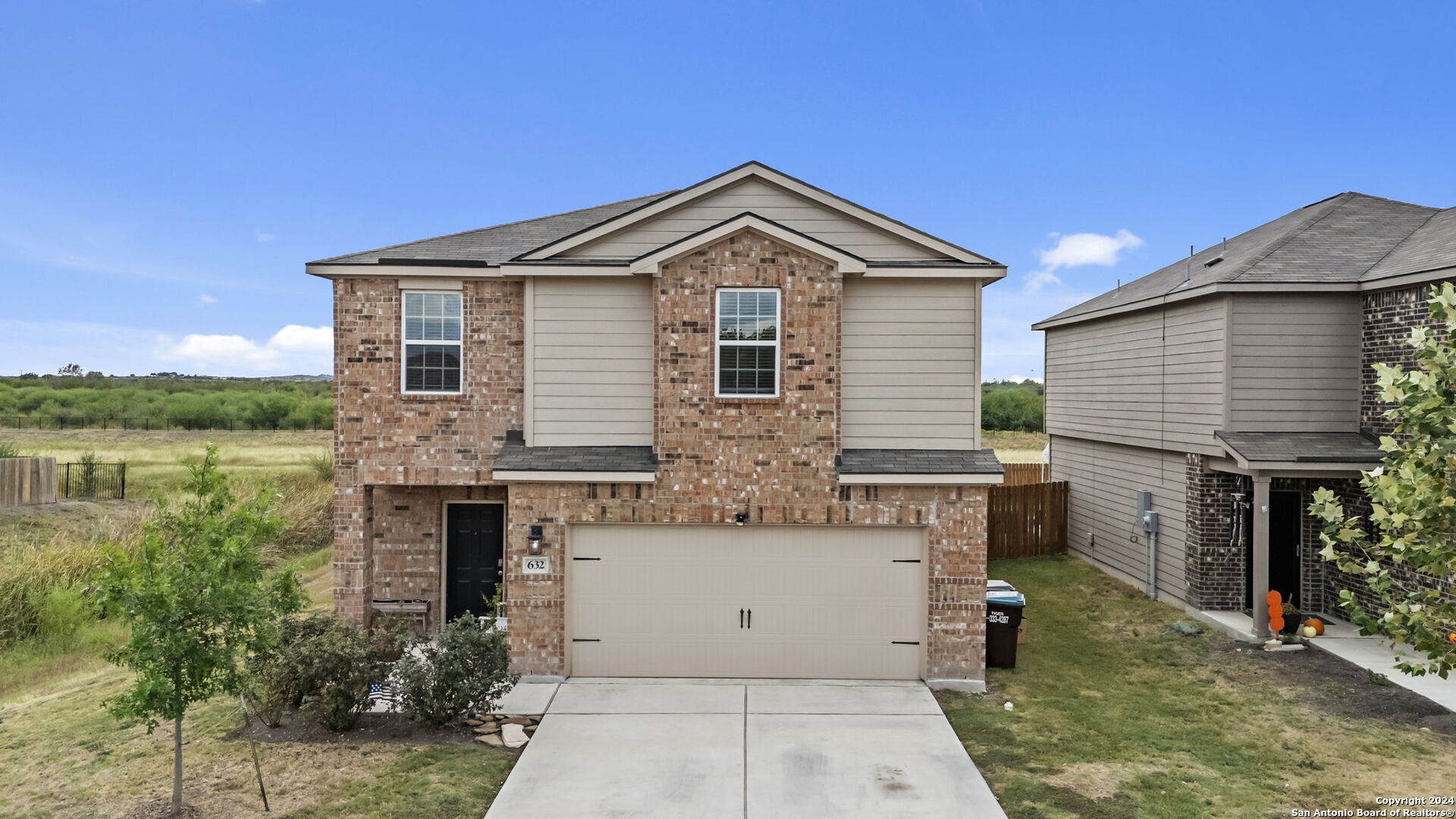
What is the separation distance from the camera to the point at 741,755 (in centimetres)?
822

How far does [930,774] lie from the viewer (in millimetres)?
7801

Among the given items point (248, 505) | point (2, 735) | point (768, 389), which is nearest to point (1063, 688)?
point (768, 389)

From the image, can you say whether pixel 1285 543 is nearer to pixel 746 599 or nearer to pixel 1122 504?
pixel 1122 504

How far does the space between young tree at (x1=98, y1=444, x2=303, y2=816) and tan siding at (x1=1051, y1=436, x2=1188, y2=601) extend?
13.4 meters

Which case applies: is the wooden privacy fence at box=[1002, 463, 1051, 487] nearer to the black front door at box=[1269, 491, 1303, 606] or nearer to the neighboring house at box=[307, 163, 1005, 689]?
the black front door at box=[1269, 491, 1303, 606]

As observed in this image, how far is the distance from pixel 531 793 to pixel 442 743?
161 cm

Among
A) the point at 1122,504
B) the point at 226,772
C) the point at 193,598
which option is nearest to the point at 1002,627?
the point at 1122,504

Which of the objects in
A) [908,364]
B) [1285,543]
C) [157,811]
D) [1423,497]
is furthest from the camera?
[1285,543]

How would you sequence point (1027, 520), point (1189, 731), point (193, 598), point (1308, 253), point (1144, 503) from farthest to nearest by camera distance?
point (1027, 520), point (1144, 503), point (1308, 253), point (1189, 731), point (193, 598)

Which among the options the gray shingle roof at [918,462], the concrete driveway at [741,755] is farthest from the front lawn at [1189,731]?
the gray shingle roof at [918,462]

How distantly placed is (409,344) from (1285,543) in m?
13.7

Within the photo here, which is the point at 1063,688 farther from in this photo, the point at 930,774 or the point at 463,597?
the point at 463,597

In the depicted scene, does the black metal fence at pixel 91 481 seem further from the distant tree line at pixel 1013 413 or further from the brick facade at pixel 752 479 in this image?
the distant tree line at pixel 1013 413

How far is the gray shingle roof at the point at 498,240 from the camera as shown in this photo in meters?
11.4
